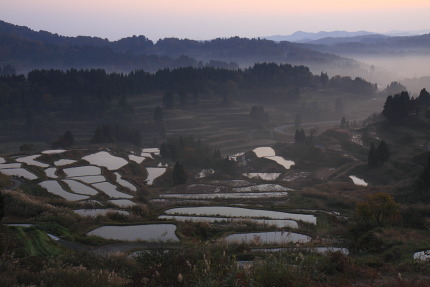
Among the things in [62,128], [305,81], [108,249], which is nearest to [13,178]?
[108,249]

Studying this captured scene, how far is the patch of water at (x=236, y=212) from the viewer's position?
22.1m

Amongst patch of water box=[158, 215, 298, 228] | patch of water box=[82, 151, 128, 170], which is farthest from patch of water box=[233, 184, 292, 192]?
patch of water box=[158, 215, 298, 228]

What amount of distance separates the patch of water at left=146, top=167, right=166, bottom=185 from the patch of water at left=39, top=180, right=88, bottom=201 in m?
13.5

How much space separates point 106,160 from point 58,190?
18127mm

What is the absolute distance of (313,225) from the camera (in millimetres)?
20094

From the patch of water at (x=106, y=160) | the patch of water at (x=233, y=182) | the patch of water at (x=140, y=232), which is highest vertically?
the patch of water at (x=140, y=232)

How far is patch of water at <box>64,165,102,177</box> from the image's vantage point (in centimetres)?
3735

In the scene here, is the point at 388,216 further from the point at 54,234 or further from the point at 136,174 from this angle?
the point at 136,174

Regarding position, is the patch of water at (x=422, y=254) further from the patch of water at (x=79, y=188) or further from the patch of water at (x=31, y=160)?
the patch of water at (x=31, y=160)

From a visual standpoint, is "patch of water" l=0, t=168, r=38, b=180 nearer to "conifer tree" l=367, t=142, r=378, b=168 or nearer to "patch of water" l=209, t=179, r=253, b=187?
"patch of water" l=209, t=179, r=253, b=187

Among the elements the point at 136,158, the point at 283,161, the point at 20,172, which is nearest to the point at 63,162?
the point at 20,172

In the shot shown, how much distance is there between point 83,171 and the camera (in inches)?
1527

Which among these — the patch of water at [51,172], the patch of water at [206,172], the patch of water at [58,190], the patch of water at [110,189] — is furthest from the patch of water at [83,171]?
the patch of water at [206,172]

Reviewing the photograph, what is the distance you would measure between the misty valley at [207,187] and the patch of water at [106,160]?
0.33m
